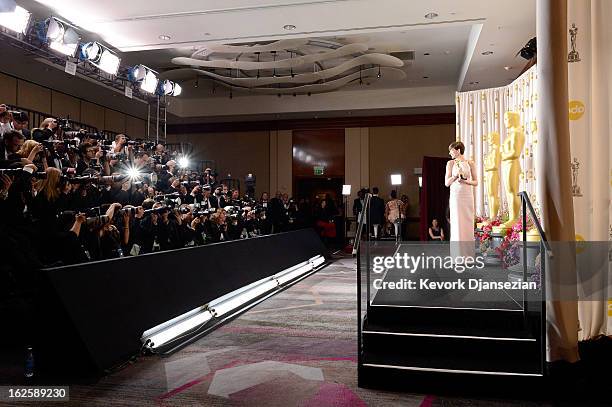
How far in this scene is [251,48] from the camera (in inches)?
391

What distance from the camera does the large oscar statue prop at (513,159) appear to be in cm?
629

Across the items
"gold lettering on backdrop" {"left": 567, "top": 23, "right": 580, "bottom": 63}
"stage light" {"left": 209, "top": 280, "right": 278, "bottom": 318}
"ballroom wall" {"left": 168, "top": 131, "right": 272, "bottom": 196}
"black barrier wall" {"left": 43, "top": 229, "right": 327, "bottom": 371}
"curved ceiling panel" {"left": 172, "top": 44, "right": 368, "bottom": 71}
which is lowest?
"stage light" {"left": 209, "top": 280, "right": 278, "bottom": 318}

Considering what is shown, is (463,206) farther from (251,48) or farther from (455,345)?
(251,48)

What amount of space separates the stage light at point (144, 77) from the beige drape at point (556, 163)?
8.26 meters

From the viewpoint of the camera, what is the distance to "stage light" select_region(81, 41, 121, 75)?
823 cm

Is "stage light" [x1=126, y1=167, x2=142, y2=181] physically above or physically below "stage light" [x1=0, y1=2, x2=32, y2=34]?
below

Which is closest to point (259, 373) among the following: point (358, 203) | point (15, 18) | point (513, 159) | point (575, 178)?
point (575, 178)

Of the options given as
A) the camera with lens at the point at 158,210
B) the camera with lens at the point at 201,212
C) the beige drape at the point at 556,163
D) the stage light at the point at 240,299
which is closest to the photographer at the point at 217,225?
the camera with lens at the point at 201,212

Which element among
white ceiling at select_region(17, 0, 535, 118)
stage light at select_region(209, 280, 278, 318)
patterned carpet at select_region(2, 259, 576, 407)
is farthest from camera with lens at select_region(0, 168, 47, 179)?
white ceiling at select_region(17, 0, 535, 118)

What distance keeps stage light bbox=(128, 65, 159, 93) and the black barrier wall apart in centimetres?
533

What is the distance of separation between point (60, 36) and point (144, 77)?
2.69m

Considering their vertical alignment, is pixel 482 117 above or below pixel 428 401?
above

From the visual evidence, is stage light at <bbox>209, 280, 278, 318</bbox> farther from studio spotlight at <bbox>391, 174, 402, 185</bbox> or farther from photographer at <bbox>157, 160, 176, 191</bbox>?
studio spotlight at <bbox>391, 174, 402, 185</bbox>

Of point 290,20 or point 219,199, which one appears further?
point 219,199
